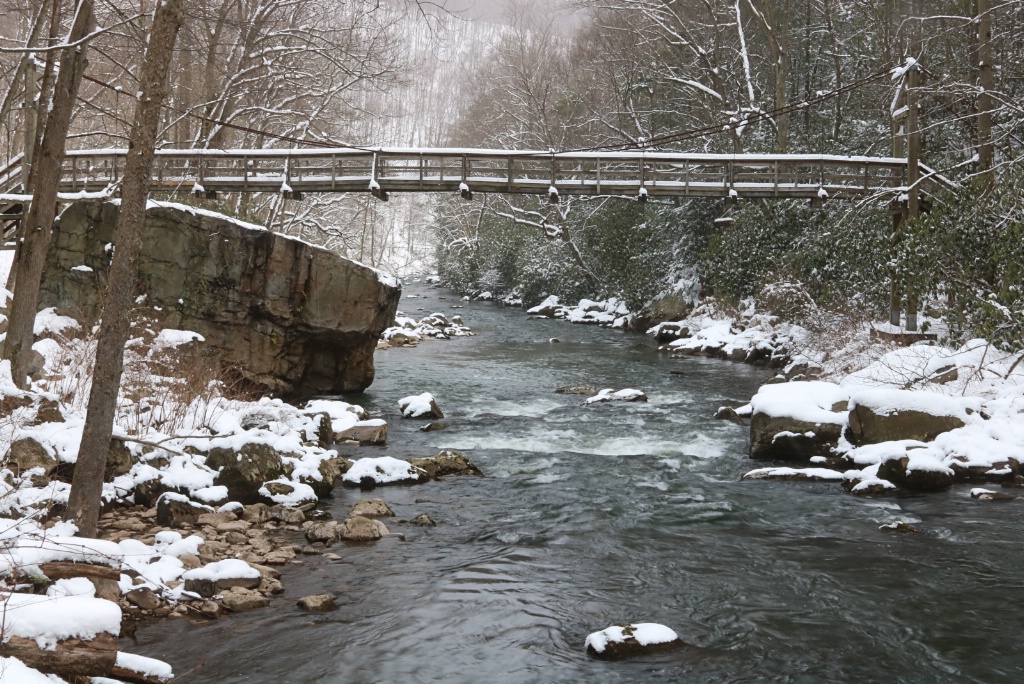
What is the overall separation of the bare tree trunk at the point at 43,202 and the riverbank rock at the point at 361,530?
355 cm

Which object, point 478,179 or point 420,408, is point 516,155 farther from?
point 420,408

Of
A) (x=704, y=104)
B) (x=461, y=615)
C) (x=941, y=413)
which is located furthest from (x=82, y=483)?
(x=704, y=104)

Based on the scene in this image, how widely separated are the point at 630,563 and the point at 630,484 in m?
2.48

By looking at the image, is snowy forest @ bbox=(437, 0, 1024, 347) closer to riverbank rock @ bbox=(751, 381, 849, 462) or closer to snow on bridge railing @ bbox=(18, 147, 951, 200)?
snow on bridge railing @ bbox=(18, 147, 951, 200)

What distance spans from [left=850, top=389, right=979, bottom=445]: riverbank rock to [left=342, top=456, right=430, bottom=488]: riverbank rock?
17.6ft

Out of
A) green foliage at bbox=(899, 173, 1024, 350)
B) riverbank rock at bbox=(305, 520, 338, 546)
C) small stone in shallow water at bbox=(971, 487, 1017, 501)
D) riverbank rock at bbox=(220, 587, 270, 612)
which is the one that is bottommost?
riverbank rock at bbox=(220, 587, 270, 612)

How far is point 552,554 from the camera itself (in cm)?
729

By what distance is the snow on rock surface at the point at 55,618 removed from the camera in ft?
11.3

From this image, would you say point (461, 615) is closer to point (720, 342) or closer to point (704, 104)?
point (720, 342)

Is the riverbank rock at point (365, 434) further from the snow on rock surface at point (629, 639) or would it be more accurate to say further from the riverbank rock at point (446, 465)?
the snow on rock surface at point (629, 639)

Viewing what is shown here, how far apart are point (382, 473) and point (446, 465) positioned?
0.88m

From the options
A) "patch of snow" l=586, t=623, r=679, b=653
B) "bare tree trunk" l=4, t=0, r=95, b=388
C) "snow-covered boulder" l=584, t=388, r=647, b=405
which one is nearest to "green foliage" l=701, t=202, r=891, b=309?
"snow-covered boulder" l=584, t=388, r=647, b=405

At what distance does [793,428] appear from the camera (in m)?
10.6

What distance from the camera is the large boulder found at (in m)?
8.17
